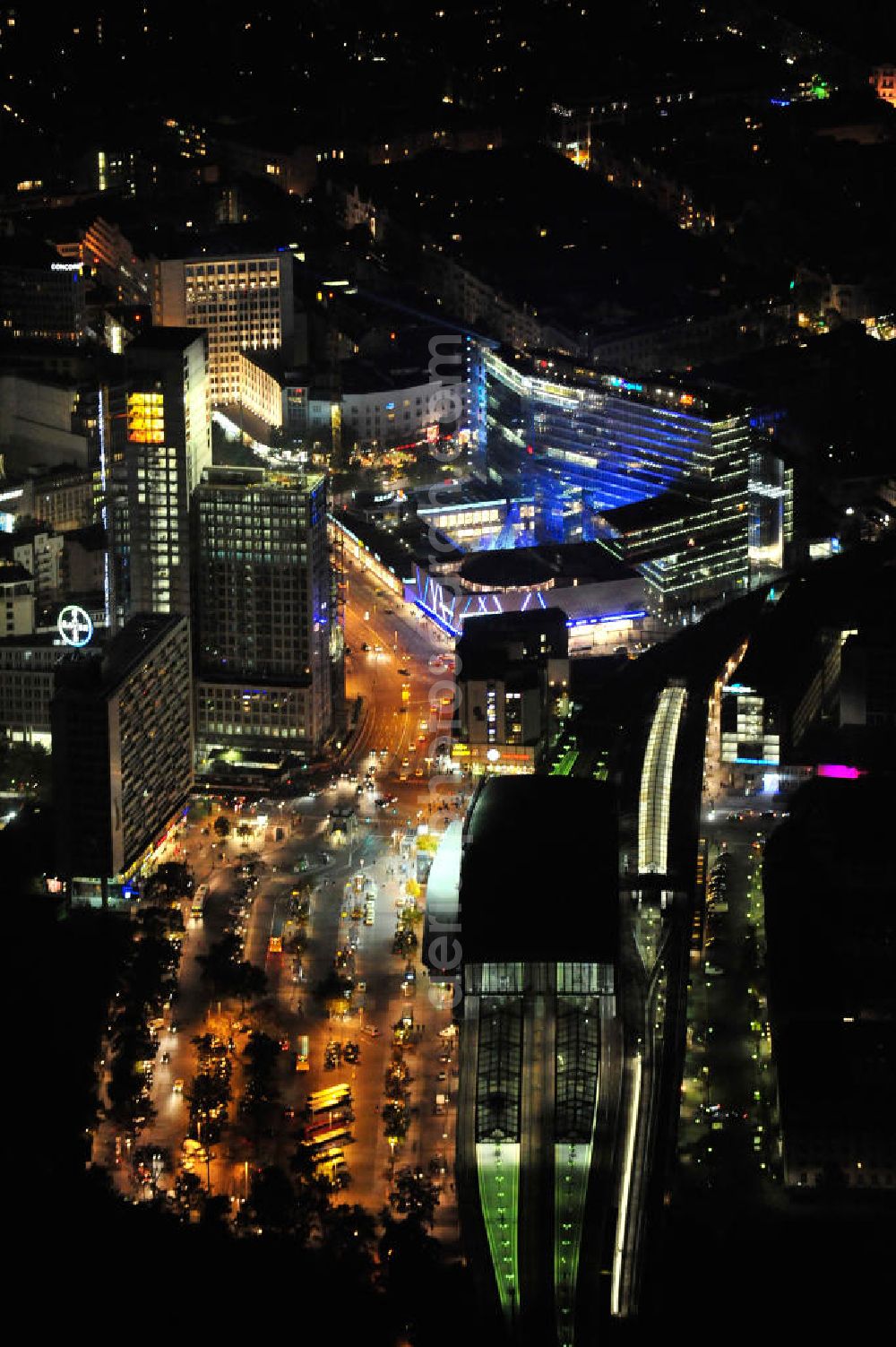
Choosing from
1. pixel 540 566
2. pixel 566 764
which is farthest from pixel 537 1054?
pixel 540 566

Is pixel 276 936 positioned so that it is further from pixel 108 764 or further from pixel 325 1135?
pixel 325 1135

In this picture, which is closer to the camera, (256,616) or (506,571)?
(256,616)

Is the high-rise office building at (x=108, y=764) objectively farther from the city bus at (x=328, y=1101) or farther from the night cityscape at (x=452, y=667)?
the city bus at (x=328, y=1101)

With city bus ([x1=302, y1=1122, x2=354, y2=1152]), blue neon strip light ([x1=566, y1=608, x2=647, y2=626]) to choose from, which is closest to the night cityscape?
city bus ([x1=302, y1=1122, x2=354, y2=1152])

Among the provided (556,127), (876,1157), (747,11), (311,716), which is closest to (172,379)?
(311,716)

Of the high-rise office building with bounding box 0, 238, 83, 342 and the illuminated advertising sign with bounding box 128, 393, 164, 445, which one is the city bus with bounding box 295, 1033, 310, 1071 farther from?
the high-rise office building with bounding box 0, 238, 83, 342
